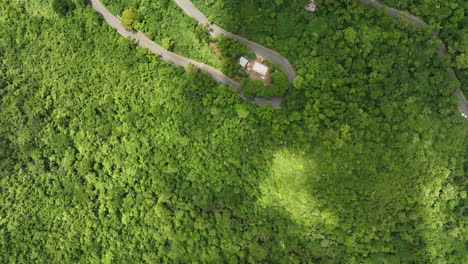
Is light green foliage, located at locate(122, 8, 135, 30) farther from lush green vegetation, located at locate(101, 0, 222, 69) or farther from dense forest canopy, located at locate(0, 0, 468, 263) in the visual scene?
dense forest canopy, located at locate(0, 0, 468, 263)

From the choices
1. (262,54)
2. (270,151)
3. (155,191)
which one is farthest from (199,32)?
(155,191)

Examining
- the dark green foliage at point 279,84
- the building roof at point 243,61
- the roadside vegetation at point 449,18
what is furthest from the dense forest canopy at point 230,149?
the building roof at point 243,61

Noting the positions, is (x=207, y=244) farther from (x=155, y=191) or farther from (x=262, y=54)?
(x=262, y=54)

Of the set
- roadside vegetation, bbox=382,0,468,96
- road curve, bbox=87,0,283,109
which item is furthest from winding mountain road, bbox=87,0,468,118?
roadside vegetation, bbox=382,0,468,96

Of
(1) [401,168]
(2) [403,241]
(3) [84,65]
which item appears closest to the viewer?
(1) [401,168]

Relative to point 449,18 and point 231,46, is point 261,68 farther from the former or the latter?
point 449,18

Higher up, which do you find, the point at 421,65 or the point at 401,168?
the point at 421,65
